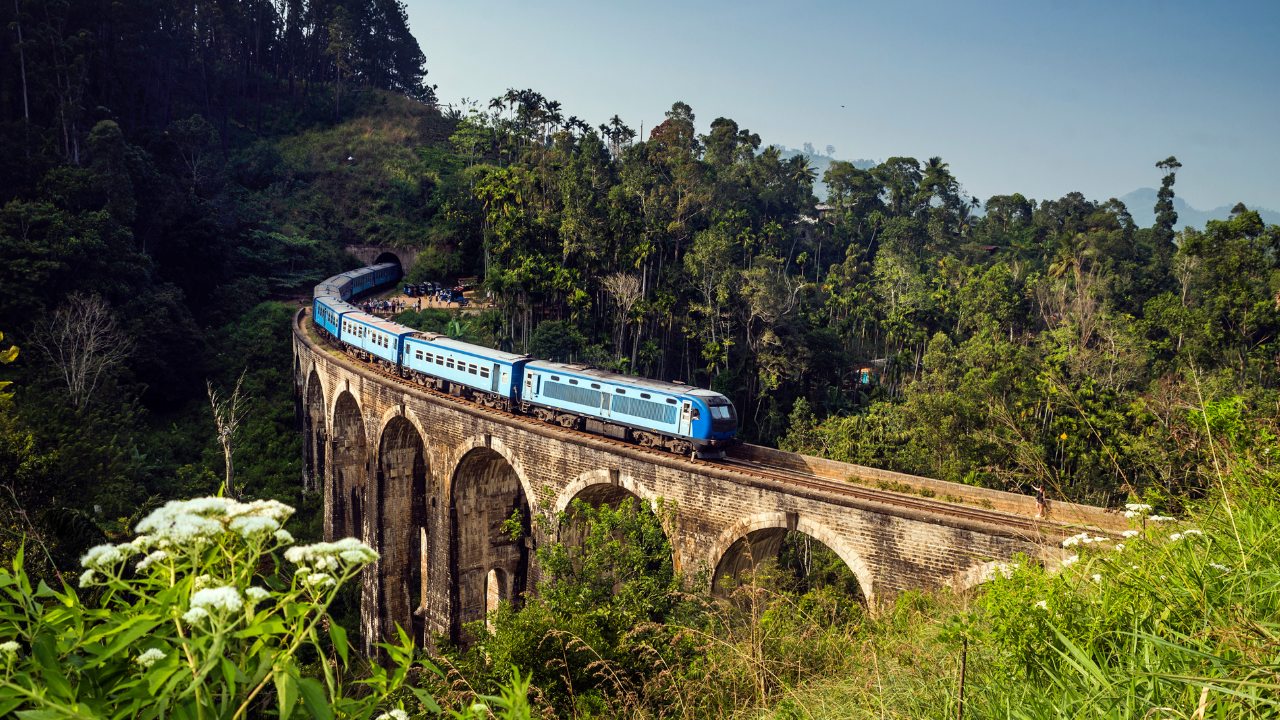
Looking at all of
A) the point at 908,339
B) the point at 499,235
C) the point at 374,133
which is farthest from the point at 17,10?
the point at 908,339

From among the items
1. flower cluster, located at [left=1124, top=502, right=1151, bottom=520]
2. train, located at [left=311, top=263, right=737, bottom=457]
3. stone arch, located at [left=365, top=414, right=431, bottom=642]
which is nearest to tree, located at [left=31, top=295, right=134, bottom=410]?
train, located at [left=311, top=263, right=737, bottom=457]

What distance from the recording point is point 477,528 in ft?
82.0

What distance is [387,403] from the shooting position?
26984mm

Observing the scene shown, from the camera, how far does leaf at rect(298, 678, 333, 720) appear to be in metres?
2.84

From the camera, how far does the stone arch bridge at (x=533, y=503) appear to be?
15.0m

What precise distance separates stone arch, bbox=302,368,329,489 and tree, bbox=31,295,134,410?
9.05m

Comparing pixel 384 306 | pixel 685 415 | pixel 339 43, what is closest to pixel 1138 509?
pixel 685 415

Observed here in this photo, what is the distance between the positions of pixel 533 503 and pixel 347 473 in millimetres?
14971

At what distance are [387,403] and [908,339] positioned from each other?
35.3 meters

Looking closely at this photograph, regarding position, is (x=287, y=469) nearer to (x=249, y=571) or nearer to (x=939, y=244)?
(x=249, y=571)

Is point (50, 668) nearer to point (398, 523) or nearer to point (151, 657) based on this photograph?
point (151, 657)

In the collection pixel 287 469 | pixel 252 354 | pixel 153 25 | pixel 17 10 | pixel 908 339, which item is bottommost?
pixel 287 469

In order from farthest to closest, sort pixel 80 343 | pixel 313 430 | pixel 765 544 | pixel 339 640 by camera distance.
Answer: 1. pixel 313 430
2. pixel 80 343
3. pixel 765 544
4. pixel 339 640

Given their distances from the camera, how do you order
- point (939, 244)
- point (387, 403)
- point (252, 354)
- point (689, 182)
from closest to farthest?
point (387, 403), point (252, 354), point (689, 182), point (939, 244)
